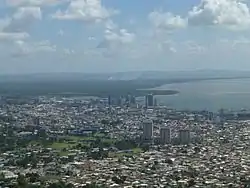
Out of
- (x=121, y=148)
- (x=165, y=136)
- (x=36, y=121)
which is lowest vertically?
(x=121, y=148)

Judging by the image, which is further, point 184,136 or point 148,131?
point 148,131

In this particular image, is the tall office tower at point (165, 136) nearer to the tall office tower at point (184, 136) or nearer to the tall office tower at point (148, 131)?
the tall office tower at point (184, 136)

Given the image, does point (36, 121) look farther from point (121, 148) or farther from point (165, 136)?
point (121, 148)

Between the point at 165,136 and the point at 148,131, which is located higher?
the point at 148,131

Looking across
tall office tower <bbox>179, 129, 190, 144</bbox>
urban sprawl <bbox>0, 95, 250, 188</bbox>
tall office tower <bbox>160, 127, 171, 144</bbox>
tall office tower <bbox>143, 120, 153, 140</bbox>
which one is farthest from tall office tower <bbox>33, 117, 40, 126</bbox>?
tall office tower <bbox>179, 129, 190, 144</bbox>

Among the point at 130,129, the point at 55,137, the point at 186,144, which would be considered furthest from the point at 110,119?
the point at 186,144

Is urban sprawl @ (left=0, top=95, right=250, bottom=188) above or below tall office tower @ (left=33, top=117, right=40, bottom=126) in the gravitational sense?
below

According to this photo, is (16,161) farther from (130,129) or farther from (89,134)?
(130,129)

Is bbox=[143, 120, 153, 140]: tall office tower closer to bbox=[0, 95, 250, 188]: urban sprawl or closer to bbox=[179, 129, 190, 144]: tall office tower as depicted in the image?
bbox=[0, 95, 250, 188]: urban sprawl

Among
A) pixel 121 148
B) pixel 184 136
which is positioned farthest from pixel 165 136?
pixel 121 148
